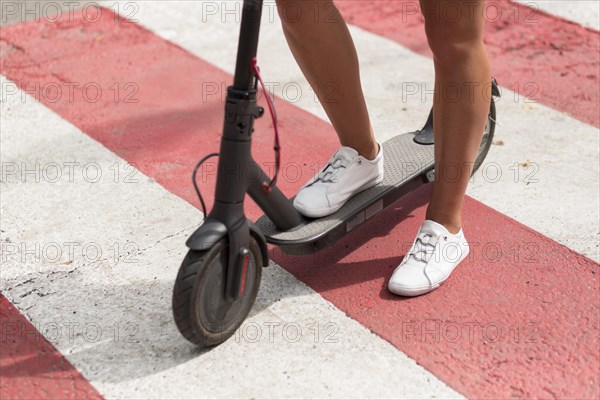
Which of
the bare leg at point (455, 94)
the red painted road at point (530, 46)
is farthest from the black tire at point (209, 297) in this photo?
the red painted road at point (530, 46)

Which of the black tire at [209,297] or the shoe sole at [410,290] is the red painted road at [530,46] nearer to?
the shoe sole at [410,290]

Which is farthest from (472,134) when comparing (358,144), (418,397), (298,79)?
(298,79)

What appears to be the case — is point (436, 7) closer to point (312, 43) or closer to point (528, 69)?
point (312, 43)

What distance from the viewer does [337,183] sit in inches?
111

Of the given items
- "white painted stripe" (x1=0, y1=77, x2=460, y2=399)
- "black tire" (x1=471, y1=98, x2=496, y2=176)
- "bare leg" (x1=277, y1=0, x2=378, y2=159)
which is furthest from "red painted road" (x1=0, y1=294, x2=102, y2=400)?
"black tire" (x1=471, y1=98, x2=496, y2=176)

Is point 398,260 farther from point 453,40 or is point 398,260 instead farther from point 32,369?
point 32,369

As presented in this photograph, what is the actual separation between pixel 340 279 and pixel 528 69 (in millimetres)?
1991

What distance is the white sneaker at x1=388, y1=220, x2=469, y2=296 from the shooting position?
272cm

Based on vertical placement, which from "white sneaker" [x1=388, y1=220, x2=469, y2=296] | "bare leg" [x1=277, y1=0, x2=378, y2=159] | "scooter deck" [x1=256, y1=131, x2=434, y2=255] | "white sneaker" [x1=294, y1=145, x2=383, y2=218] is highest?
"bare leg" [x1=277, y1=0, x2=378, y2=159]

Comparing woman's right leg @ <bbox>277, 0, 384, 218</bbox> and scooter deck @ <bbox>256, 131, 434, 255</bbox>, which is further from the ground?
→ woman's right leg @ <bbox>277, 0, 384, 218</bbox>

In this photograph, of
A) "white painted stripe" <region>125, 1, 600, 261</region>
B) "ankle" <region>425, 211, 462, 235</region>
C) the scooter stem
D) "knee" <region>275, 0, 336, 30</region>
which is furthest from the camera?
"white painted stripe" <region>125, 1, 600, 261</region>

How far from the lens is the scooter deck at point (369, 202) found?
267 cm

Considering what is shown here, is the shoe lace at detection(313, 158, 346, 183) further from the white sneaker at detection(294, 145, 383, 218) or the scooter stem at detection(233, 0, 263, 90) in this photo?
the scooter stem at detection(233, 0, 263, 90)

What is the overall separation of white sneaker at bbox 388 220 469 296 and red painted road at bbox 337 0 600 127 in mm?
1400
